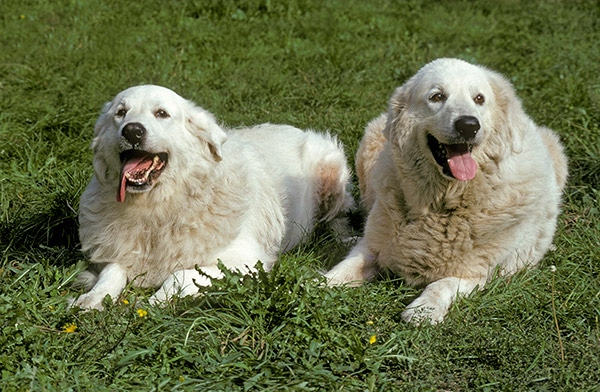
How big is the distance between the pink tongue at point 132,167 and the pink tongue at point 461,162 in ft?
5.92

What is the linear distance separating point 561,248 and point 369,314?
66.9 inches

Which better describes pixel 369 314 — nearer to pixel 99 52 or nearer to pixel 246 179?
pixel 246 179

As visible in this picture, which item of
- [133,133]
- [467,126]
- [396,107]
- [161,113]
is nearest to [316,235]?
[396,107]

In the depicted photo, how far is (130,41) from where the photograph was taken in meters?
9.65

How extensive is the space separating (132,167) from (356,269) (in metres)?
1.55

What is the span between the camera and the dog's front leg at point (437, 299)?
437 centimetres

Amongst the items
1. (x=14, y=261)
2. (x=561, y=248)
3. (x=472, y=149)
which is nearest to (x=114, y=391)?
(x=14, y=261)

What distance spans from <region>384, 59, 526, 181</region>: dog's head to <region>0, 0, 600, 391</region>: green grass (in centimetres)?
80

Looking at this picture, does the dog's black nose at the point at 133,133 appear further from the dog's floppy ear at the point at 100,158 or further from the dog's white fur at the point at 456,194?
the dog's white fur at the point at 456,194

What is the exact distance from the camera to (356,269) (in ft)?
16.7

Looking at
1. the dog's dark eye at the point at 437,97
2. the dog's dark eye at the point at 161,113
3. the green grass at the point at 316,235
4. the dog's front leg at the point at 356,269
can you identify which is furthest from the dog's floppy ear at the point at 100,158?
the dog's dark eye at the point at 437,97

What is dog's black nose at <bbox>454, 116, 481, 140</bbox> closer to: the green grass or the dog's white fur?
the dog's white fur

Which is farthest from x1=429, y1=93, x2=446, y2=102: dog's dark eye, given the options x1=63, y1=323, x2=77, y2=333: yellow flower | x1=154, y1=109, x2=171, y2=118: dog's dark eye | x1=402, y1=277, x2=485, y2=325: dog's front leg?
x1=63, y1=323, x2=77, y2=333: yellow flower

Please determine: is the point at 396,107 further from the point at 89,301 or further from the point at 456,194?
the point at 89,301
